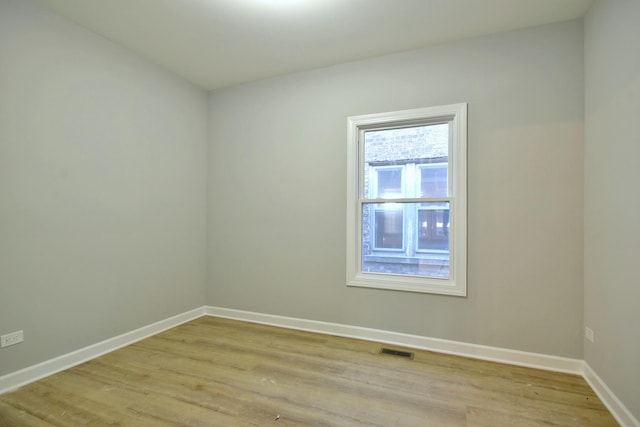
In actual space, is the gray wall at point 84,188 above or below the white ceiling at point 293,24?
below

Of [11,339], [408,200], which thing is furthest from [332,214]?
[11,339]

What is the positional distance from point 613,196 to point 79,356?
14.0 feet

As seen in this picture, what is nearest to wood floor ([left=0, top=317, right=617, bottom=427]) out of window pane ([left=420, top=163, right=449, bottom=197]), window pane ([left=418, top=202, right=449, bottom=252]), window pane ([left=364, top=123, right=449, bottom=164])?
window pane ([left=418, top=202, right=449, bottom=252])

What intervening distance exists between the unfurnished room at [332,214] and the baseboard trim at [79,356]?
16 millimetres

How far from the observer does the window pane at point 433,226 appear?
293 centimetres

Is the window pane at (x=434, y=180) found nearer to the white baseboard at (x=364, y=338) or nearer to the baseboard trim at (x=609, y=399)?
the white baseboard at (x=364, y=338)

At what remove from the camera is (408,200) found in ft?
9.96

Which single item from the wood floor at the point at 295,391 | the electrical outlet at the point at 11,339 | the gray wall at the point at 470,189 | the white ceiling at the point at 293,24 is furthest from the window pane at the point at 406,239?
the electrical outlet at the point at 11,339

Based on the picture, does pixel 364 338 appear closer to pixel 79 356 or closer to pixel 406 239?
pixel 406 239

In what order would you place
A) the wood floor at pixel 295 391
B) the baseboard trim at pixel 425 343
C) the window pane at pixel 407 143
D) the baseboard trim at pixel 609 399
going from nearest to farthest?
the baseboard trim at pixel 609 399, the wood floor at pixel 295 391, the baseboard trim at pixel 425 343, the window pane at pixel 407 143

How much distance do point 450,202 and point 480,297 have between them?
90 centimetres

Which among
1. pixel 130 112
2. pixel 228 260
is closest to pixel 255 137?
pixel 130 112

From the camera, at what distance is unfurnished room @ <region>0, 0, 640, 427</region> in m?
2.08

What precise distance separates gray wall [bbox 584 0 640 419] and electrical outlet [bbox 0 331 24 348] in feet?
13.3
